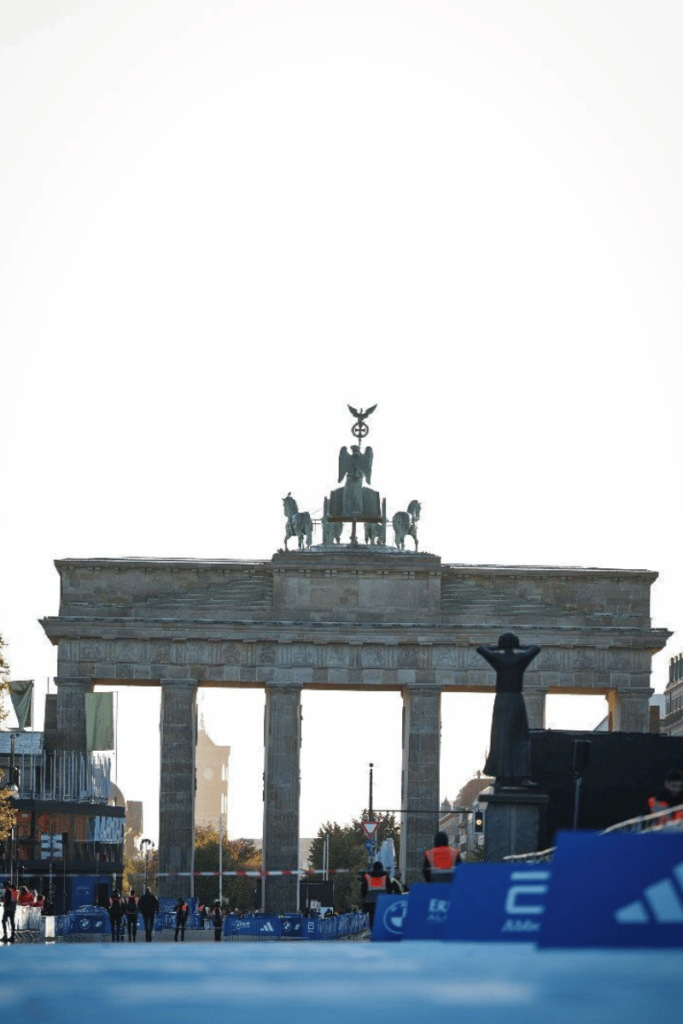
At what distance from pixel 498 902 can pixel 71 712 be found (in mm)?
73697

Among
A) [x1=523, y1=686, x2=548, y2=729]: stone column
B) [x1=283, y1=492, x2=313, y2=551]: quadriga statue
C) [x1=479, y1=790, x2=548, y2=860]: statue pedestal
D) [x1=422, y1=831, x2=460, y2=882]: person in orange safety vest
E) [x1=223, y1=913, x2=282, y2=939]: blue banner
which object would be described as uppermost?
[x1=283, y1=492, x2=313, y2=551]: quadriga statue

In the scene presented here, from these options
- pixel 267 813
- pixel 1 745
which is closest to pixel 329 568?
pixel 267 813

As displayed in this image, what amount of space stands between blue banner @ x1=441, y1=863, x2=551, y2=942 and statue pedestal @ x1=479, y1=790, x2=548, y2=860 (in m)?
14.5

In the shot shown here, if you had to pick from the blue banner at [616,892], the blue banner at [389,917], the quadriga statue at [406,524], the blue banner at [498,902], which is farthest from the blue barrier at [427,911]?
the quadriga statue at [406,524]

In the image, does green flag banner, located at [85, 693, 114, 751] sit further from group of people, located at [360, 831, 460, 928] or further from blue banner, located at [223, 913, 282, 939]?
group of people, located at [360, 831, 460, 928]

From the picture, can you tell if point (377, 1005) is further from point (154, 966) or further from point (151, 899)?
point (151, 899)

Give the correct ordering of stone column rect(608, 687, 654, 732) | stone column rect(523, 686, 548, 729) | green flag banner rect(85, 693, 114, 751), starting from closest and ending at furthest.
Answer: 1. stone column rect(523, 686, 548, 729)
2. green flag banner rect(85, 693, 114, 751)
3. stone column rect(608, 687, 654, 732)

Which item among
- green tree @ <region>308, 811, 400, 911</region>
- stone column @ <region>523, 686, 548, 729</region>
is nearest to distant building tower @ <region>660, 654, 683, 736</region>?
green tree @ <region>308, 811, 400, 911</region>

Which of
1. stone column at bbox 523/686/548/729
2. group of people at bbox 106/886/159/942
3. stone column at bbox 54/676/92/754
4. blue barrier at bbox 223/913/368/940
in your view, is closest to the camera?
group of people at bbox 106/886/159/942

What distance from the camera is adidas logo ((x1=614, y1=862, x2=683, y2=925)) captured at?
10.2m

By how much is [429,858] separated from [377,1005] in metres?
20.2

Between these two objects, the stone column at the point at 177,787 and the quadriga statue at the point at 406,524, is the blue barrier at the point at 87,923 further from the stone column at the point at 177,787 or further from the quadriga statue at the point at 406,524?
the quadriga statue at the point at 406,524

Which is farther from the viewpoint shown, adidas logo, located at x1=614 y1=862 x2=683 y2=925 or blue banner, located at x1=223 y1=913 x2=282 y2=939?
blue banner, located at x1=223 y1=913 x2=282 y2=939

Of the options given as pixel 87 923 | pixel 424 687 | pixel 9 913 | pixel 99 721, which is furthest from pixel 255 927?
pixel 424 687
